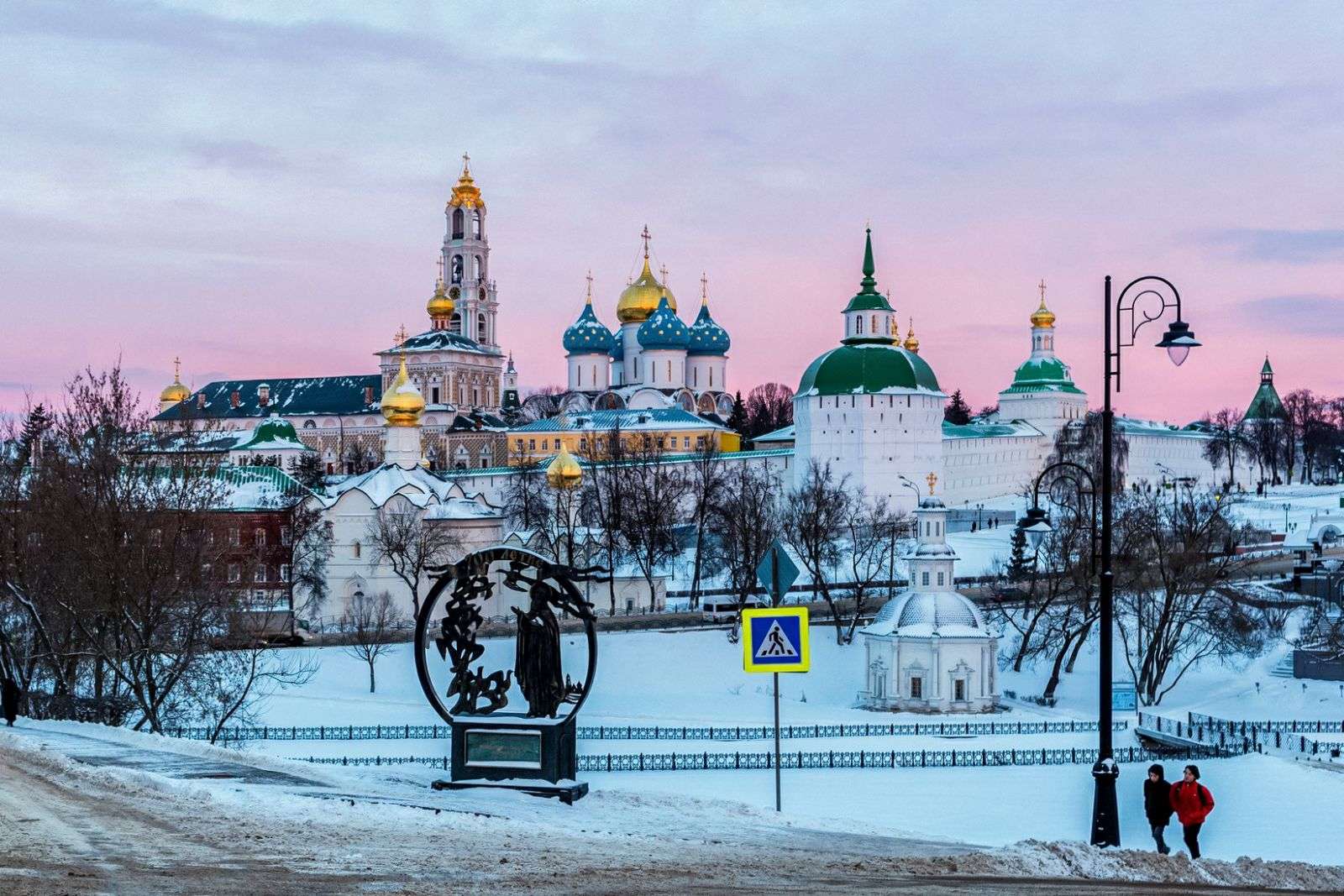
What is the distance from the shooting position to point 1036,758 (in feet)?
103

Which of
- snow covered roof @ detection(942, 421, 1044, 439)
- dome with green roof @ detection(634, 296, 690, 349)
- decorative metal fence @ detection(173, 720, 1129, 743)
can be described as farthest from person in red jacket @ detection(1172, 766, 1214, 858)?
dome with green roof @ detection(634, 296, 690, 349)

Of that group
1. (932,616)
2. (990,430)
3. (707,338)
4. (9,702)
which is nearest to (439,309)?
(707,338)

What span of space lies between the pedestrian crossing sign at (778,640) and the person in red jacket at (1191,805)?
3.50 metres

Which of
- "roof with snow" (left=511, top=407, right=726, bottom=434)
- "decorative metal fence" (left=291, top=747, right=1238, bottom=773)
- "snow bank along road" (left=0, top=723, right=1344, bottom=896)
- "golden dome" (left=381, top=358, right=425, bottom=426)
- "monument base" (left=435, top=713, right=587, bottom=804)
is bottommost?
"decorative metal fence" (left=291, top=747, right=1238, bottom=773)

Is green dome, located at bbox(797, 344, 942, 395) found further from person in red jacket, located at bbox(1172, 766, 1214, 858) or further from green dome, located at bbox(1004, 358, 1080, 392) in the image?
person in red jacket, located at bbox(1172, 766, 1214, 858)

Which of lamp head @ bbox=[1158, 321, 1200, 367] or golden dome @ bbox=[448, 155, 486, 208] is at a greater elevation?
golden dome @ bbox=[448, 155, 486, 208]

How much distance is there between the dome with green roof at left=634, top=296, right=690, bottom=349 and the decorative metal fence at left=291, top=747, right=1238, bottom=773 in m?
74.5

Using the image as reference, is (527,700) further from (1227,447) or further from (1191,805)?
(1227,447)

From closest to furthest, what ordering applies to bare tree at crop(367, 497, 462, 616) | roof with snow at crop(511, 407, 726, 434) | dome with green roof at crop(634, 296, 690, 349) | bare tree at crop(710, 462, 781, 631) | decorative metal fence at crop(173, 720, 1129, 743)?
decorative metal fence at crop(173, 720, 1129, 743)
bare tree at crop(367, 497, 462, 616)
bare tree at crop(710, 462, 781, 631)
roof with snow at crop(511, 407, 726, 434)
dome with green roof at crop(634, 296, 690, 349)

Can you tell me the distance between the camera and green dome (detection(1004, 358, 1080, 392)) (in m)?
109

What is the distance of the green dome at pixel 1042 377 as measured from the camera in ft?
356

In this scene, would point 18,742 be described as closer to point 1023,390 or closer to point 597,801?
point 597,801

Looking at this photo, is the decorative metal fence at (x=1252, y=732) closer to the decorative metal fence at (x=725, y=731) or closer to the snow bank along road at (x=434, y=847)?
the decorative metal fence at (x=725, y=731)

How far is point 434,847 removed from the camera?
11984 millimetres
